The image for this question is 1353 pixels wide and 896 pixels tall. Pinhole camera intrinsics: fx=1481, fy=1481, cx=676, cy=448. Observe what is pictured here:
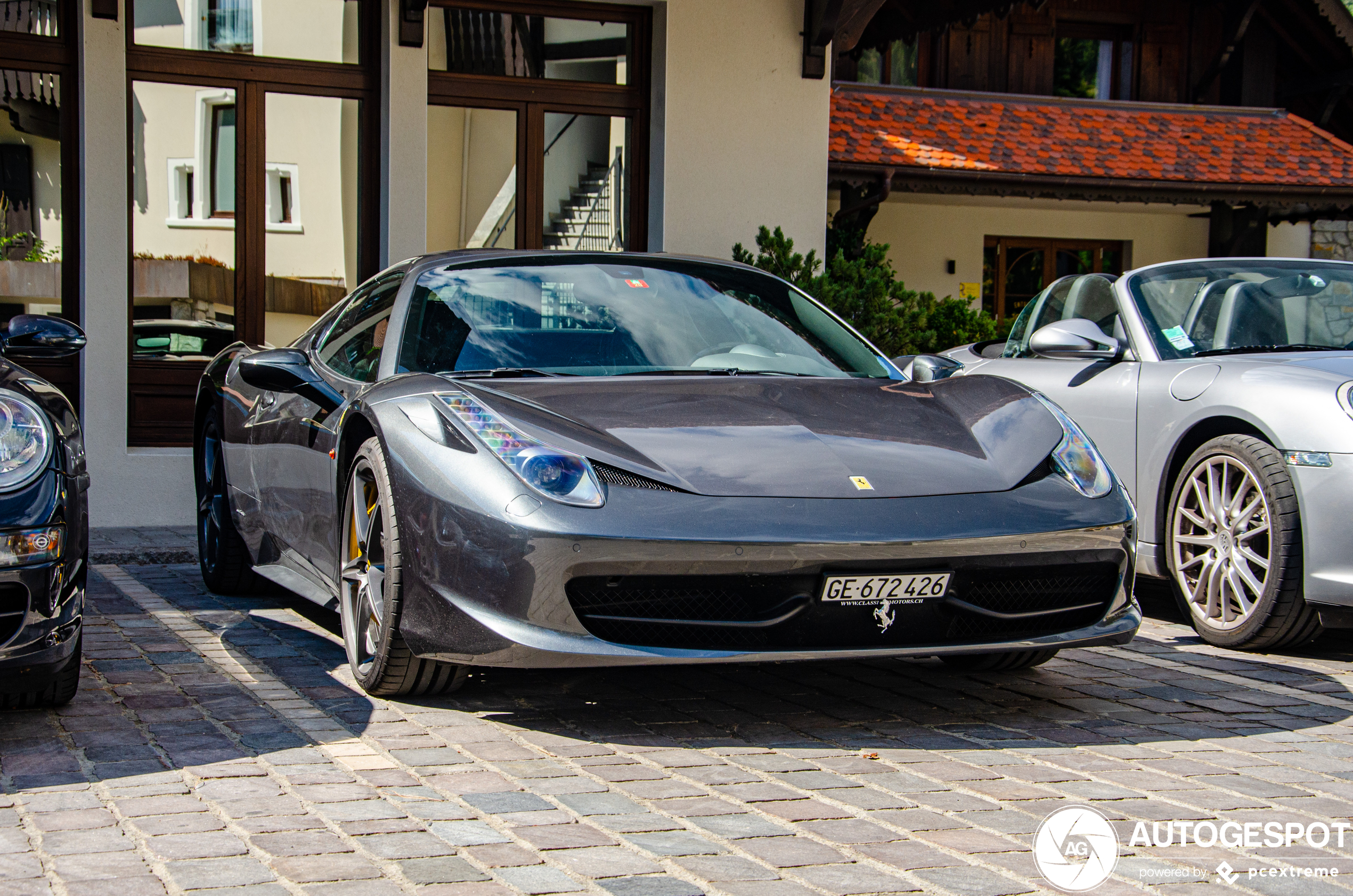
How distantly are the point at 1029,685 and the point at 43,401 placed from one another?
302 centimetres

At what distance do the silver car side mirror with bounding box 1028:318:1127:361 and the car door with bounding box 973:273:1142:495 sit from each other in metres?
0.15

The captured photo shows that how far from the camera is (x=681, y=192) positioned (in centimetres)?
1045

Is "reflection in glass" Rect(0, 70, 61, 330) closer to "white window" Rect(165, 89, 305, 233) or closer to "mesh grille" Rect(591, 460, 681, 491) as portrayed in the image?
"white window" Rect(165, 89, 305, 233)

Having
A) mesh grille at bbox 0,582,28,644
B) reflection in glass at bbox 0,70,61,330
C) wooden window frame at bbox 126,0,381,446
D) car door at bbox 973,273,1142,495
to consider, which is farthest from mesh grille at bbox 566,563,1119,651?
reflection in glass at bbox 0,70,61,330

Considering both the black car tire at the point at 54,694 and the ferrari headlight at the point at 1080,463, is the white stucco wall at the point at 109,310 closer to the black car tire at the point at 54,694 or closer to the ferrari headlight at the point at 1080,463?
the black car tire at the point at 54,694

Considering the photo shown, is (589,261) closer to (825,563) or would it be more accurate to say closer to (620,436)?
(620,436)

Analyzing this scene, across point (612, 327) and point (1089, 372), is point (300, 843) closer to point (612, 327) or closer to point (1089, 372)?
point (612, 327)

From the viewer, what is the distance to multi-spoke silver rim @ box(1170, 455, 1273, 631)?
5297 millimetres

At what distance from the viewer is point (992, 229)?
66.0 ft

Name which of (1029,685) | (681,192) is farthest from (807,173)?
(1029,685)

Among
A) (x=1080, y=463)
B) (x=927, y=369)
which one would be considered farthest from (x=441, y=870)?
(x=927, y=369)

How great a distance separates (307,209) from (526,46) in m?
1.94

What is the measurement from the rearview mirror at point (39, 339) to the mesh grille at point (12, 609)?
1000 millimetres

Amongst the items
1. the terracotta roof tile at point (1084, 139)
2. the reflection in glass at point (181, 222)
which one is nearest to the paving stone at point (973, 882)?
the reflection in glass at point (181, 222)
